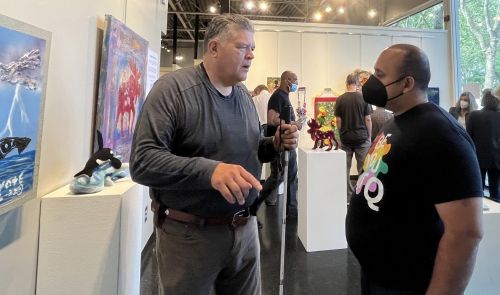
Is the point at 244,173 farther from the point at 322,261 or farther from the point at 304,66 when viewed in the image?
the point at 304,66

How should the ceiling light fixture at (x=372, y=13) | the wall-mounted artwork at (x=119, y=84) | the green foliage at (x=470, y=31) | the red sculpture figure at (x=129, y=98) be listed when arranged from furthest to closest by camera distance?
1. the ceiling light fixture at (x=372, y=13)
2. the green foliage at (x=470, y=31)
3. the red sculpture figure at (x=129, y=98)
4. the wall-mounted artwork at (x=119, y=84)

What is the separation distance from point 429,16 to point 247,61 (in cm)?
769

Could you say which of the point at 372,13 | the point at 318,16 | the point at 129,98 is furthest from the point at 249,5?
the point at 129,98

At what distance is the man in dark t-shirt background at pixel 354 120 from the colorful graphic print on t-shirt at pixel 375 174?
295 cm

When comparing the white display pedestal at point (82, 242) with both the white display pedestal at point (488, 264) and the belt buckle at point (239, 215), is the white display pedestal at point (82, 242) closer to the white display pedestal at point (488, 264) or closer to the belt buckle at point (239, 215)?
the belt buckle at point (239, 215)

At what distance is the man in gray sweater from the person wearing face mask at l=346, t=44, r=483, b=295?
0.41m

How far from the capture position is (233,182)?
0.84 m

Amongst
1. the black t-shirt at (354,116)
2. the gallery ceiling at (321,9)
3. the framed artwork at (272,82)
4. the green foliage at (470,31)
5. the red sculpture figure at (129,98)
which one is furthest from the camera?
the gallery ceiling at (321,9)

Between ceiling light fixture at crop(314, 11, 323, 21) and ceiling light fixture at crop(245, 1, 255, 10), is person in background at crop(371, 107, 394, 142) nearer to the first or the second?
ceiling light fixture at crop(245, 1, 255, 10)

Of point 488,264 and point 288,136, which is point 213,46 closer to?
point 288,136

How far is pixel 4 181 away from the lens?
1008mm

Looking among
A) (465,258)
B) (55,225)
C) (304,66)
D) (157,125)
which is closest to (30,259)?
(55,225)

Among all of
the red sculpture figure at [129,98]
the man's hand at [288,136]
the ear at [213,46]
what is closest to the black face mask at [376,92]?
the man's hand at [288,136]

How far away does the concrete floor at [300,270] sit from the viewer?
246 centimetres
